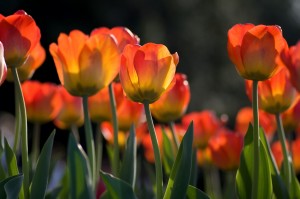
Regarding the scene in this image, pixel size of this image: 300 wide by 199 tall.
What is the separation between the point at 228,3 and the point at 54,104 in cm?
802

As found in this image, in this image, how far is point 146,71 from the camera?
47.8 inches

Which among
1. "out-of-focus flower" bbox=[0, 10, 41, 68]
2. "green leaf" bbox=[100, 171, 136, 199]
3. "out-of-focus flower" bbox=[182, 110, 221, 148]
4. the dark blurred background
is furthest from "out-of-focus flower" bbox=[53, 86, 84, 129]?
the dark blurred background

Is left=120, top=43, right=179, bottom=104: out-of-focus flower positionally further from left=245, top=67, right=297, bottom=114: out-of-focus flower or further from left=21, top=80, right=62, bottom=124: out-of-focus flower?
left=21, top=80, right=62, bottom=124: out-of-focus flower

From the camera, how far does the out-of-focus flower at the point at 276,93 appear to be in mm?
1487

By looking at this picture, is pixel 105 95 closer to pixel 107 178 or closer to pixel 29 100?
pixel 29 100

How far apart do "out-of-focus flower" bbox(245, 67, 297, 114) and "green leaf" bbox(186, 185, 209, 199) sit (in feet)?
1.02

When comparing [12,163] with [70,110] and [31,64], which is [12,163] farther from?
[70,110]

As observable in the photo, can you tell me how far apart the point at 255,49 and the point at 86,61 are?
0.93 ft

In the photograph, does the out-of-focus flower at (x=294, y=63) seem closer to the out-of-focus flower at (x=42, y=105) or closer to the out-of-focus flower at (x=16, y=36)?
the out-of-focus flower at (x=16, y=36)

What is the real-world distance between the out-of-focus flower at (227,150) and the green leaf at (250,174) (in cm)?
51

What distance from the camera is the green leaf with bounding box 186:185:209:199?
3.95ft

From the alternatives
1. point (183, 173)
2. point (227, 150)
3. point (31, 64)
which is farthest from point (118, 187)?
point (227, 150)

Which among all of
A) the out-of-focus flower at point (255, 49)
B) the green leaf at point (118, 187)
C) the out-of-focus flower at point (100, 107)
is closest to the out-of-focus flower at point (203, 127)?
the out-of-focus flower at point (100, 107)

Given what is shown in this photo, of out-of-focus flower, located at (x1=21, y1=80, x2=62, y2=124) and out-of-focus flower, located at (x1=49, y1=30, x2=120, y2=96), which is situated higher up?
out-of-focus flower, located at (x1=49, y1=30, x2=120, y2=96)
